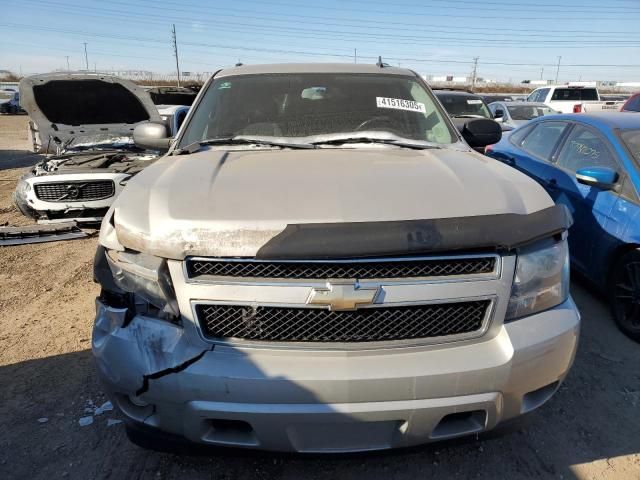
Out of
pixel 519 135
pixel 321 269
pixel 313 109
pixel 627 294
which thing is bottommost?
pixel 627 294

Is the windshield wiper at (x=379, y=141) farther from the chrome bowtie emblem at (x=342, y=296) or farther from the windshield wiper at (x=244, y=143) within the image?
the chrome bowtie emblem at (x=342, y=296)

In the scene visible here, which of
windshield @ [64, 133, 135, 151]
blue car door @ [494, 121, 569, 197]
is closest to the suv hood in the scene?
blue car door @ [494, 121, 569, 197]

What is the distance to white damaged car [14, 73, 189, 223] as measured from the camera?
6.20 meters

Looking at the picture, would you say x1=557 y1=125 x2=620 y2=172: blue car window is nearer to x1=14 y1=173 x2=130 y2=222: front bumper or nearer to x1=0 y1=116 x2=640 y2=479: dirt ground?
x1=0 y1=116 x2=640 y2=479: dirt ground

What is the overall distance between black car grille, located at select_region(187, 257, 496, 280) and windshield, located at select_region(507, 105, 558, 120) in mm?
12305

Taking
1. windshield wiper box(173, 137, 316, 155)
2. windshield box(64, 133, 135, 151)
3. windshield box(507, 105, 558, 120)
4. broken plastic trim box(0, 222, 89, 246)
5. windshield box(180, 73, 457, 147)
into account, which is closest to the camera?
windshield wiper box(173, 137, 316, 155)

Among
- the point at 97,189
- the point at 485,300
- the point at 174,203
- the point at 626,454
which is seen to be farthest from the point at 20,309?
the point at 626,454

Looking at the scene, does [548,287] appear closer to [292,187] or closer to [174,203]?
[292,187]

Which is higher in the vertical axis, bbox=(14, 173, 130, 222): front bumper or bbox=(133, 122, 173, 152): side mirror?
bbox=(133, 122, 173, 152): side mirror

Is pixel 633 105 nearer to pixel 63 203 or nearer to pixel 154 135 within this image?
pixel 154 135

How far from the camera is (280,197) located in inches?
75.2

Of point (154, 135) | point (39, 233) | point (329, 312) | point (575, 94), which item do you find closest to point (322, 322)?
point (329, 312)

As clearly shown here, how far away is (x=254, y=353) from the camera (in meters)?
1.75

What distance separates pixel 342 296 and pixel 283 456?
2.26 feet
